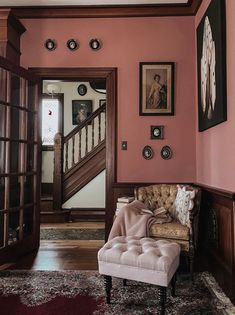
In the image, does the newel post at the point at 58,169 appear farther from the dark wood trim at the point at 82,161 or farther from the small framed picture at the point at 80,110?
the small framed picture at the point at 80,110

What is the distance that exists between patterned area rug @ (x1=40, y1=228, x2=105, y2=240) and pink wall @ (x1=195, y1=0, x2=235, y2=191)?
6.30 feet

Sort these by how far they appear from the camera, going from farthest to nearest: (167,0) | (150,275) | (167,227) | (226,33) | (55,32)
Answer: (55,32)
(167,0)
(167,227)
(226,33)
(150,275)

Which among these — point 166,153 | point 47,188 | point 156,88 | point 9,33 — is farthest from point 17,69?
point 47,188

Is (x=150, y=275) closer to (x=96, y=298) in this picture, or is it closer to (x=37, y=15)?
(x=96, y=298)

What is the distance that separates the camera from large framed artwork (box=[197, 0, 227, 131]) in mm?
2811

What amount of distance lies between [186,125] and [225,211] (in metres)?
1.61

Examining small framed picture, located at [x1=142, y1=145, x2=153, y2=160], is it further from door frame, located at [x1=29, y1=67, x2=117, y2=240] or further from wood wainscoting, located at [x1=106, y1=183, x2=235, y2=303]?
wood wainscoting, located at [x1=106, y1=183, x2=235, y2=303]

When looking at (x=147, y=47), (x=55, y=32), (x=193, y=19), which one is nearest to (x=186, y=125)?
(x=147, y=47)

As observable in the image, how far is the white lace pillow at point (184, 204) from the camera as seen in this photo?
3.09 meters

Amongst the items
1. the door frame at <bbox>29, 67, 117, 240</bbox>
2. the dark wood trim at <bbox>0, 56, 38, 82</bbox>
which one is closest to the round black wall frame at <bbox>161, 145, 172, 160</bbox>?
the door frame at <bbox>29, 67, 117, 240</bbox>

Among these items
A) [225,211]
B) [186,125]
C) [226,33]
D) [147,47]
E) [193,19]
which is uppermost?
[193,19]

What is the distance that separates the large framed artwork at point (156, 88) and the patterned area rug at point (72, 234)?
2.01 metres

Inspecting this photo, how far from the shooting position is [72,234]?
15.9 ft

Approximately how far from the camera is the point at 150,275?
2.25 meters
